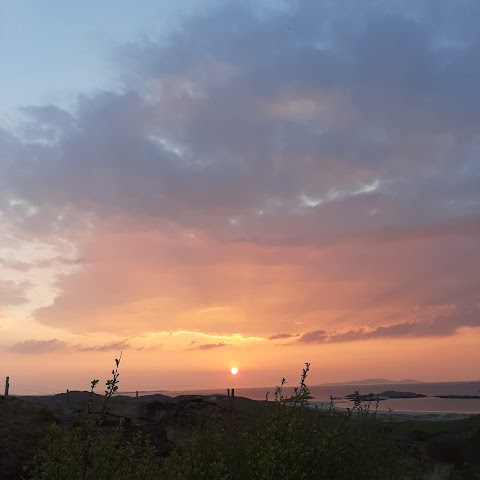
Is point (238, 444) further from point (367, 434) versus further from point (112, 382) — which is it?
point (112, 382)

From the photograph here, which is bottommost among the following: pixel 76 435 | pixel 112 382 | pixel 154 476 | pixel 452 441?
pixel 452 441

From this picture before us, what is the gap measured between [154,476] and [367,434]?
4.95m

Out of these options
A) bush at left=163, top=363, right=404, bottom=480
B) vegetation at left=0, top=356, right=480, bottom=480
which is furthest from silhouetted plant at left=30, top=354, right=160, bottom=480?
bush at left=163, top=363, right=404, bottom=480

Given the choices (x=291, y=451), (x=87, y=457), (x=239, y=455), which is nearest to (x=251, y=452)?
(x=239, y=455)

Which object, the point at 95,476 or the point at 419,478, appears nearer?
the point at 95,476

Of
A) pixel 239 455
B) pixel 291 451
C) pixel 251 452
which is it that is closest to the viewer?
pixel 291 451

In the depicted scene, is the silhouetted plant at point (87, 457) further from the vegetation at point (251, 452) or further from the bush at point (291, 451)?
the bush at point (291, 451)

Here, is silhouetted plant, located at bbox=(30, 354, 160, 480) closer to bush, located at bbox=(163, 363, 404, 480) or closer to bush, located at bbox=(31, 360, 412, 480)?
bush, located at bbox=(31, 360, 412, 480)

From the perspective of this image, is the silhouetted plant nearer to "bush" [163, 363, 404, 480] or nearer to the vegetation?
the vegetation

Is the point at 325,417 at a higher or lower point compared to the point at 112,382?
lower

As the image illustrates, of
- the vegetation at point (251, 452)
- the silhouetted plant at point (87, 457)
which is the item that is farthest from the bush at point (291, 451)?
the silhouetted plant at point (87, 457)

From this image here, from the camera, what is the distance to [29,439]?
58.9ft

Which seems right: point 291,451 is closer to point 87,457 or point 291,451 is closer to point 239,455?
point 87,457

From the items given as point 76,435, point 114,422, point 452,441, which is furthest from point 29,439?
point 452,441
